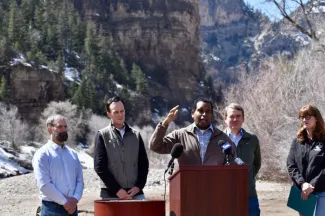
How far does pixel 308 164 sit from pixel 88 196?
43.3ft

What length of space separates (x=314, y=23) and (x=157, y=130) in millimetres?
15380

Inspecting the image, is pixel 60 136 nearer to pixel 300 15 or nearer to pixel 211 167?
pixel 211 167

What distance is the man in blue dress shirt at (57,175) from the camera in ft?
17.4

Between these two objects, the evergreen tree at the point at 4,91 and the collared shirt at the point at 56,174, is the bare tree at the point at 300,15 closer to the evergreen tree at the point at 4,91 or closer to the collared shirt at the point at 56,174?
the collared shirt at the point at 56,174

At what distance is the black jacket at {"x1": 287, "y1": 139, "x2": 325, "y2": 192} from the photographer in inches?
201

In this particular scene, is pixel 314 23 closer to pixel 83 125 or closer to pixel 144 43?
pixel 83 125

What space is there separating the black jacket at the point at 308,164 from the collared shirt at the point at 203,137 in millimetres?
953

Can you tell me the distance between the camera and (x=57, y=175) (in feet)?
17.7

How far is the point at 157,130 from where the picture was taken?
4824mm

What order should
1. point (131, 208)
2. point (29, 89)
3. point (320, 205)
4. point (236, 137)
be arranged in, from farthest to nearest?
point (29, 89)
point (236, 137)
point (320, 205)
point (131, 208)

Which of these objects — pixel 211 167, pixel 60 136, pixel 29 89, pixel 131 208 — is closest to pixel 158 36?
pixel 29 89

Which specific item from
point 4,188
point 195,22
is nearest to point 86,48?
point 195,22

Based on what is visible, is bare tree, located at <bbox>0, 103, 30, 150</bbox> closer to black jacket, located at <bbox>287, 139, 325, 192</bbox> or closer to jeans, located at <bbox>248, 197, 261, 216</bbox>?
jeans, located at <bbox>248, 197, 261, 216</bbox>

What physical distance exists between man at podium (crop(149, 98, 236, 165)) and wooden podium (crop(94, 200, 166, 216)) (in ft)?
2.33
